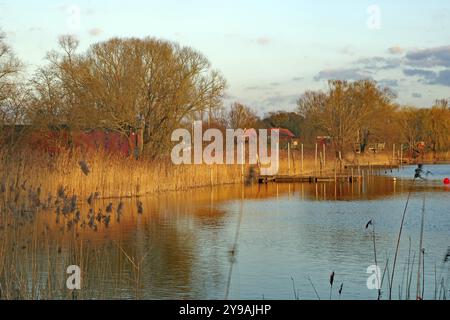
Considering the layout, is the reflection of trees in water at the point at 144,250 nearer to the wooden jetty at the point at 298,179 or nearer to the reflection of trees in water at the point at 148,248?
the reflection of trees in water at the point at 148,248

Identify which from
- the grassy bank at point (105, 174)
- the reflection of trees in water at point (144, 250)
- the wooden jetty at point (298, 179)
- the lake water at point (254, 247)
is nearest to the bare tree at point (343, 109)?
the wooden jetty at point (298, 179)

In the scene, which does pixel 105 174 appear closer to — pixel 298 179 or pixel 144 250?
pixel 144 250

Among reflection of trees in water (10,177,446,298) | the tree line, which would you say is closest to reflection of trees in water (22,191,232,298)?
reflection of trees in water (10,177,446,298)

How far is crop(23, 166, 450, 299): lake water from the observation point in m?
8.74

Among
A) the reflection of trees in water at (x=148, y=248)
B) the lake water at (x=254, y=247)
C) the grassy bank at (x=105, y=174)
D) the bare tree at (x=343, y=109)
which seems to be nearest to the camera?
the reflection of trees in water at (x=148, y=248)

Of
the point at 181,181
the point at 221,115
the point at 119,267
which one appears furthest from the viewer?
the point at 221,115

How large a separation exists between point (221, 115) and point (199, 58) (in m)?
21.3

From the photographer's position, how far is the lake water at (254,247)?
28.7 ft

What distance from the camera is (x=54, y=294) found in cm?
732

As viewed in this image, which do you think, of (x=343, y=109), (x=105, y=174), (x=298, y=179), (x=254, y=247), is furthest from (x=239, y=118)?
(x=254, y=247)

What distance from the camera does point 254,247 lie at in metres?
12.3

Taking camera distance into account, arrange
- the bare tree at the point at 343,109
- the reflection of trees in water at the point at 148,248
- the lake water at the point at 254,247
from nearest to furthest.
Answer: the reflection of trees in water at the point at 148,248 → the lake water at the point at 254,247 → the bare tree at the point at 343,109

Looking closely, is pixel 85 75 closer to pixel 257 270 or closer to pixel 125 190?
pixel 125 190
